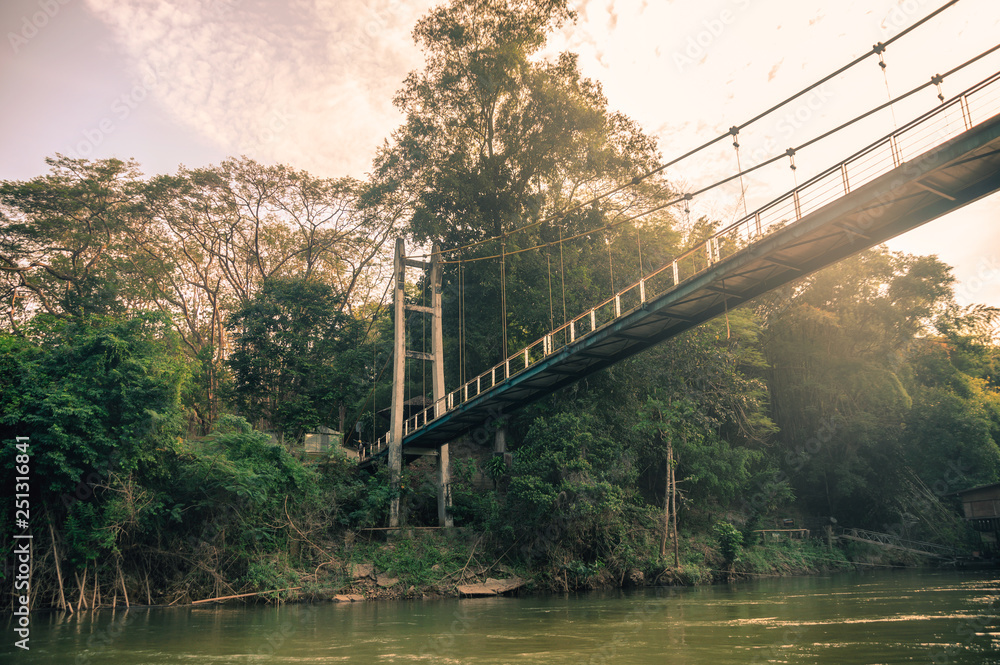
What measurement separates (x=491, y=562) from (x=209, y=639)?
413 inches

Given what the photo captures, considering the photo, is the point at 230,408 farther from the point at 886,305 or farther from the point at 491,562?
the point at 886,305

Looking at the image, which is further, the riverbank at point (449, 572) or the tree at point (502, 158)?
the tree at point (502, 158)

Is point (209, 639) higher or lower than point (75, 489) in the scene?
lower

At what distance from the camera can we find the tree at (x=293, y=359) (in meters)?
26.5

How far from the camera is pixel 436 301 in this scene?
77.9ft

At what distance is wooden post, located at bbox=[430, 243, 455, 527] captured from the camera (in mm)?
21203

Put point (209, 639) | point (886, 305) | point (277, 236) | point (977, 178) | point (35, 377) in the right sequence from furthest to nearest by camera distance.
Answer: point (277, 236)
point (886, 305)
point (35, 377)
point (977, 178)
point (209, 639)

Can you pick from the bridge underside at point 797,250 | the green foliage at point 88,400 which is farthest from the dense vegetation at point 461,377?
the bridge underside at point 797,250

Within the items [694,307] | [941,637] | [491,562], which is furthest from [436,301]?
[941,637]

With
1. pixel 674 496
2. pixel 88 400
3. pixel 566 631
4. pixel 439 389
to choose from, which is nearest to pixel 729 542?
pixel 674 496

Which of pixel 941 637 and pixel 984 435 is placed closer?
pixel 941 637

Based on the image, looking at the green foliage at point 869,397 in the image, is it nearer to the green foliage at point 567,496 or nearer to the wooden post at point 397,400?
the green foliage at point 567,496

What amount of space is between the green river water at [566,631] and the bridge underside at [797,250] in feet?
20.5

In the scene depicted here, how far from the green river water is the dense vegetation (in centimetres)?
299
